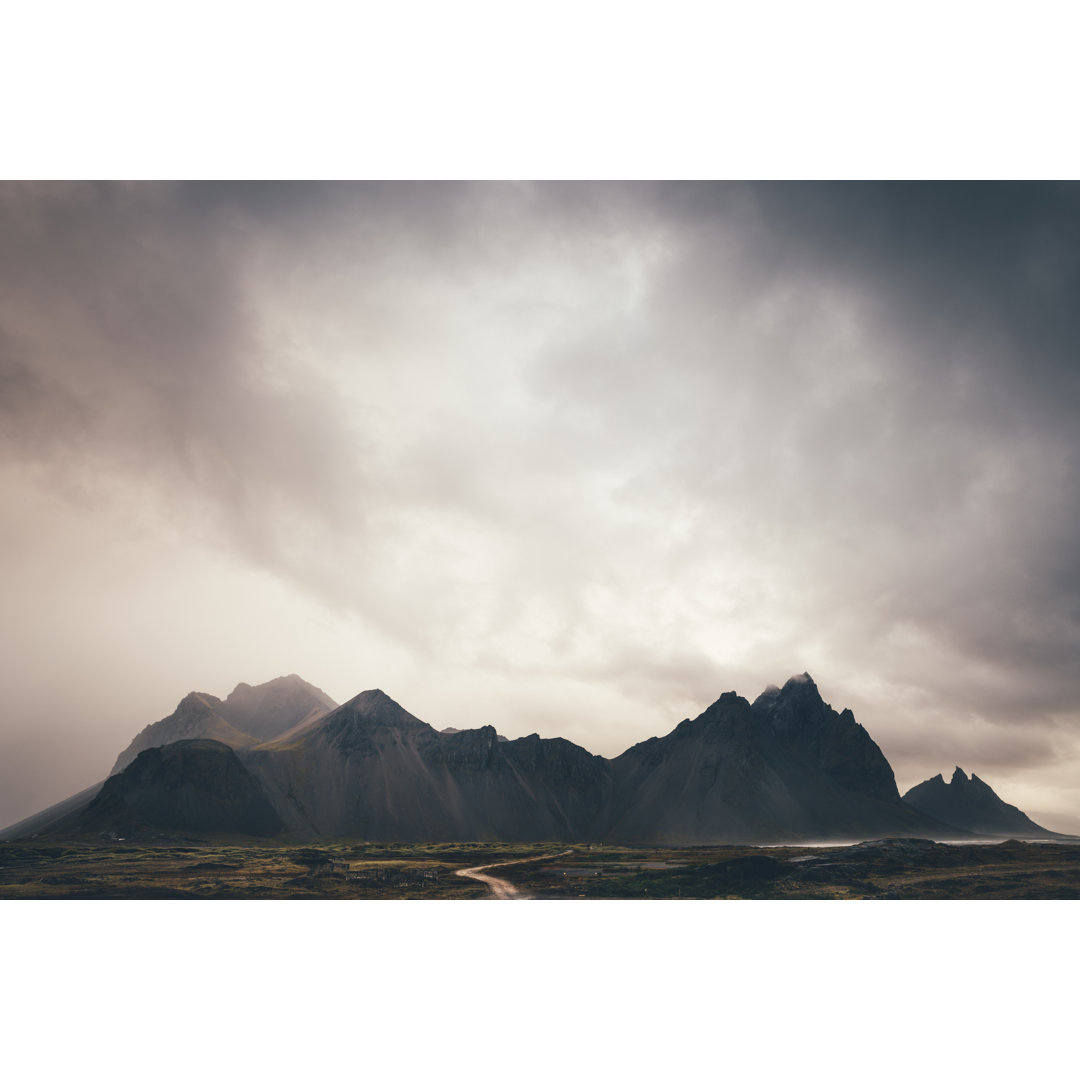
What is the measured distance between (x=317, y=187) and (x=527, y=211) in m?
10.3

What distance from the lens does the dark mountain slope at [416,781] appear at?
403 feet

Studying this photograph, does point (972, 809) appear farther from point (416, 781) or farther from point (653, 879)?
point (653, 879)

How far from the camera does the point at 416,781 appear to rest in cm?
13625

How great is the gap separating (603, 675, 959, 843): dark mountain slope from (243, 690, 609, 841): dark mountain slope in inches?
595

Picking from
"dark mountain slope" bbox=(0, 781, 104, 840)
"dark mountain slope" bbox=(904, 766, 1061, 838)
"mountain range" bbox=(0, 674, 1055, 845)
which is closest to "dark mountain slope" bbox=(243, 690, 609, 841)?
"mountain range" bbox=(0, 674, 1055, 845)

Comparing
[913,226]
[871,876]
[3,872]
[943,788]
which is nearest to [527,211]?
[913,226]

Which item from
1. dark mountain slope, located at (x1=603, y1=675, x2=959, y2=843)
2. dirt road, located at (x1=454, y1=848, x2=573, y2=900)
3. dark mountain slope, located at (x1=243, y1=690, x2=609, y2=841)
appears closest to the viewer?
dirt road, located at (x1=454, y1=848, x2=573, y2=900)

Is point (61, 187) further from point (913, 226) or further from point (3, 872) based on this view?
point (913, 226)

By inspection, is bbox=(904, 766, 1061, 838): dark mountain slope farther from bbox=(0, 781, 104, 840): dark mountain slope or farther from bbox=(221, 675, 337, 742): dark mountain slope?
bbox=(0, 781, 104, 840): dark mountain slope

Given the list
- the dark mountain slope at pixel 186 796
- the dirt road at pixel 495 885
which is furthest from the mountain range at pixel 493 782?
Answer: the dirt road at pixel 495 885

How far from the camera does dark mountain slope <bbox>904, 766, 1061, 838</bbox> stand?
174875mm

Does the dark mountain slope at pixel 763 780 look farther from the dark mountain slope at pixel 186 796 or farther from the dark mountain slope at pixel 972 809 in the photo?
the dark mountain slope at pixel 186 796

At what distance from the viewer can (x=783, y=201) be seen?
32.0 m

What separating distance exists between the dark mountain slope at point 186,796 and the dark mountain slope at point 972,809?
16236 centimetres
